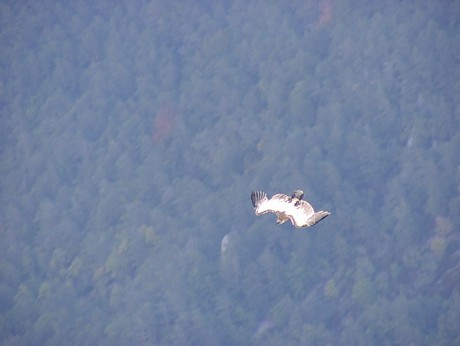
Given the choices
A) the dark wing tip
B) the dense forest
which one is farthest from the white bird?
the dense forest

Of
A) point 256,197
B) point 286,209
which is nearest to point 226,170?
point 256,197

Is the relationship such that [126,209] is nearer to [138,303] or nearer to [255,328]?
[138,303]

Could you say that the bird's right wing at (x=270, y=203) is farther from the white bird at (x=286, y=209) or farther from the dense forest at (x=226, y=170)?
the dense forest at (x=226, y=170)

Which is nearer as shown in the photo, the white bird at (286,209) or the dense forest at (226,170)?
the white bird at (286,209)

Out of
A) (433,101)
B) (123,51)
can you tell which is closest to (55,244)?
(123,51)

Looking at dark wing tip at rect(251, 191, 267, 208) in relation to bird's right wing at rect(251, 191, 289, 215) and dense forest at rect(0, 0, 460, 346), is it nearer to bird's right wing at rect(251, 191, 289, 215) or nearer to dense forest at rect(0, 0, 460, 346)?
bird's right wing at rect(251, 191, 289, 215)

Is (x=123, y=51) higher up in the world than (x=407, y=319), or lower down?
higher up

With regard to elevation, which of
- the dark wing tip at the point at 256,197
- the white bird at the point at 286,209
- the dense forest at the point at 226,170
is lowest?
the white bird at the point at 286,209

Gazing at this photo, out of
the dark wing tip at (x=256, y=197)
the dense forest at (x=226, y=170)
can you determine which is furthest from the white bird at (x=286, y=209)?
the dense forest at (x=226, y=170)
